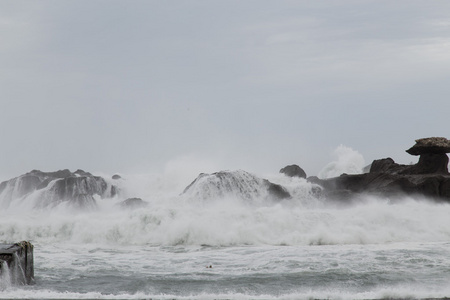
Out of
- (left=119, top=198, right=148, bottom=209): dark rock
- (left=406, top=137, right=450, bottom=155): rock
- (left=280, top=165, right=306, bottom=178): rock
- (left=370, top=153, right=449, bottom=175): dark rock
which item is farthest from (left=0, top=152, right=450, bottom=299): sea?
(left=280, top=165, right=306, bottom=178): rock

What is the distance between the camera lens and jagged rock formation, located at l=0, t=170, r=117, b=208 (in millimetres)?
31647

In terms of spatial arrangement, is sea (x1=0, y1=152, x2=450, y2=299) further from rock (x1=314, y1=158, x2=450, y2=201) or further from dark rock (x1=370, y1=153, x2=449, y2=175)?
dark rock (x1=370, y1=153, x2=449, y2=175)

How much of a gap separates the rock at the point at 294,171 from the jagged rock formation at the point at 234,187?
18.6ft

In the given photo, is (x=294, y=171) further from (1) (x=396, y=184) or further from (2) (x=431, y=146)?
(2) (x=431, y=146)

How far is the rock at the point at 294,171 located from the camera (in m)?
35.7

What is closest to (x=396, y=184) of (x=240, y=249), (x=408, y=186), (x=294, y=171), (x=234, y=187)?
(x=408, y=186)

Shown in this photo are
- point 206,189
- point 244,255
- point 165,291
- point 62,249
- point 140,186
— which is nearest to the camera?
point 165,291

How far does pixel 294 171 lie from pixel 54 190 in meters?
14.9

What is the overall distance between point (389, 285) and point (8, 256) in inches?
353

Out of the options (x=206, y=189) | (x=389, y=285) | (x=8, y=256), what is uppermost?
(x=206, y=189)

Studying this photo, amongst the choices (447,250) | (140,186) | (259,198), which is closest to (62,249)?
(259,198)

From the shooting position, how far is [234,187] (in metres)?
28.6

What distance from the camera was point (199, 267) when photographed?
16188mm

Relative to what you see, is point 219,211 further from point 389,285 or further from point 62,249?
point 389,285
